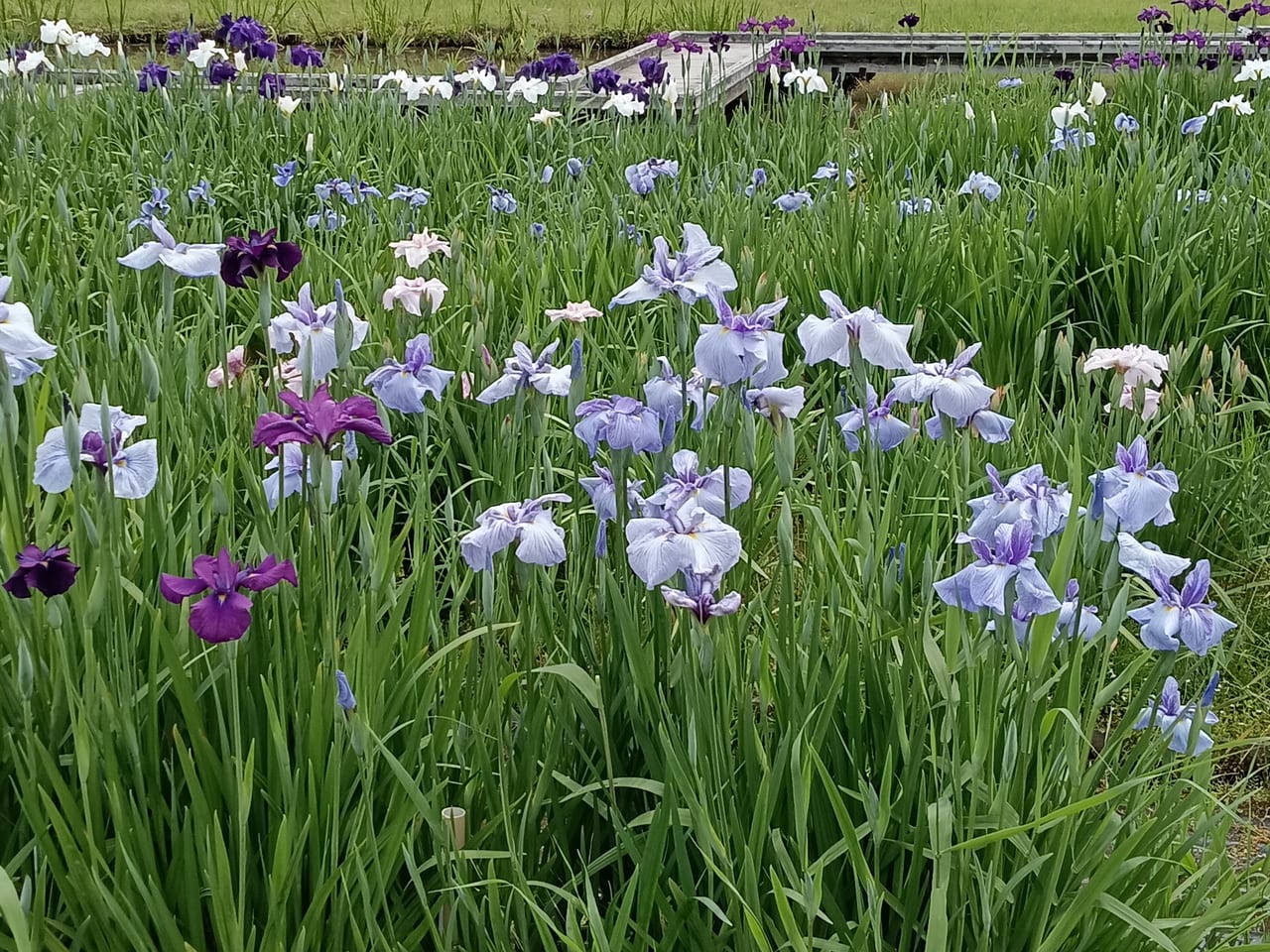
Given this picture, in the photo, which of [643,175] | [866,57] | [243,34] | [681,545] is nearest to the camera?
[681,545]

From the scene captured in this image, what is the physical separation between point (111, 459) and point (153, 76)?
4.13m

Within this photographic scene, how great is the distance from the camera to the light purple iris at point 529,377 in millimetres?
1431

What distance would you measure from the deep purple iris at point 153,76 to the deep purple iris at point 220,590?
422cm

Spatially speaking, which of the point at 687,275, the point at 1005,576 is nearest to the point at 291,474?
the point at 687,275

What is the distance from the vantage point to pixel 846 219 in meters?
3.18

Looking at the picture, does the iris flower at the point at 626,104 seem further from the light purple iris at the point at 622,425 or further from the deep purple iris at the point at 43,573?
the deep purple iris at the point at 43,573

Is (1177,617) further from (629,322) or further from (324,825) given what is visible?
(629,322)

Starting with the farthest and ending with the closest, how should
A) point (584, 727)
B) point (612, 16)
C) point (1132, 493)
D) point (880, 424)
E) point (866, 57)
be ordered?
1. point (612, 16)
2. point (866, 57)
3. point (880, 424)
4. point (584, 727)
5. point (1132, 493)

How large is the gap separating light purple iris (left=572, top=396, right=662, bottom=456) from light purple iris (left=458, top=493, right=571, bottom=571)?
106 mm

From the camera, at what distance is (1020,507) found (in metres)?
1.13

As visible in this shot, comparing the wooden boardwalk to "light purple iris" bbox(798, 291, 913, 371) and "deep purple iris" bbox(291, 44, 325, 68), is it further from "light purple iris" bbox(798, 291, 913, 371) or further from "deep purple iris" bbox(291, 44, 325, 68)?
"light purple iris" bbox(798, 291, 913, 371)

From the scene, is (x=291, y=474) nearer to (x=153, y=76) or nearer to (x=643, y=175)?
(x=643, y=175)

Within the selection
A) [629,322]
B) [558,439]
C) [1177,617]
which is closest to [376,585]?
[1177,617]

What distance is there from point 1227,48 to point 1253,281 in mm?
3680
